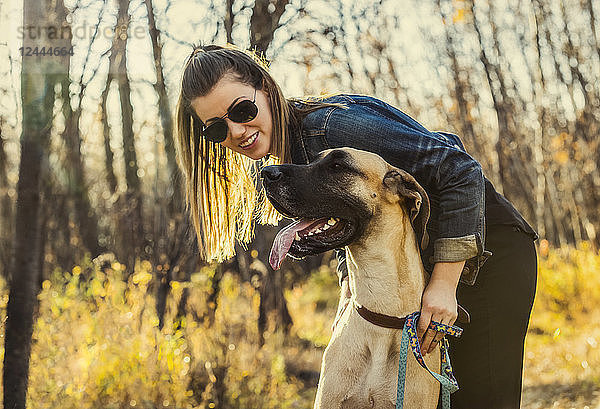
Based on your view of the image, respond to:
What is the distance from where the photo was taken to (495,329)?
8.22ft

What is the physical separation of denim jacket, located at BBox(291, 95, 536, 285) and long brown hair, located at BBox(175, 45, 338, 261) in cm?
10

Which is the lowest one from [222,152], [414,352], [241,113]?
[414,352]

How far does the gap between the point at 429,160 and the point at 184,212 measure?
9.24 ft

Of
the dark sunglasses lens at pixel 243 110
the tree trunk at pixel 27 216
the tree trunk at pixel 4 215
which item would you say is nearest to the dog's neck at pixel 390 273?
the dark sunglasses lens at pixel 243 110

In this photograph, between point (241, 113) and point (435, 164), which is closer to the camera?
point (435, 164)

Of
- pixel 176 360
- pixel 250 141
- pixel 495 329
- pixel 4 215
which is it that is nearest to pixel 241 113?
pixel 250 141

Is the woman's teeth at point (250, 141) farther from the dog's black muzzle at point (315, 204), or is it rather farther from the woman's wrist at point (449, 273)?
the woman's wrist at point (449, 273)

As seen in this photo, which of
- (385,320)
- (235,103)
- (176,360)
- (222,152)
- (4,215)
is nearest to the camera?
(385,320)

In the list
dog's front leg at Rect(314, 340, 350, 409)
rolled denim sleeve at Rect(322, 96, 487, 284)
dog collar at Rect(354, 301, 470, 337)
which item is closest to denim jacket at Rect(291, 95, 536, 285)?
rolled denim sleeve at Rect(322, 96, 487, 284)

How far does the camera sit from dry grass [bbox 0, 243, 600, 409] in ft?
14.1

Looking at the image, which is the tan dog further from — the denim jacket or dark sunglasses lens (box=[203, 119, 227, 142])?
dark sunglasses lens (box=[203, 119, 227, 142])

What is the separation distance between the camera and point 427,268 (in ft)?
8.32

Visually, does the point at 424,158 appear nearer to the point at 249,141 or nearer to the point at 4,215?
the point at 249,141

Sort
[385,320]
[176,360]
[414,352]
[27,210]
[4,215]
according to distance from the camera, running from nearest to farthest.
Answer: [414,352]
[385,320]
[27,210]
[176,360]
[4,215]
